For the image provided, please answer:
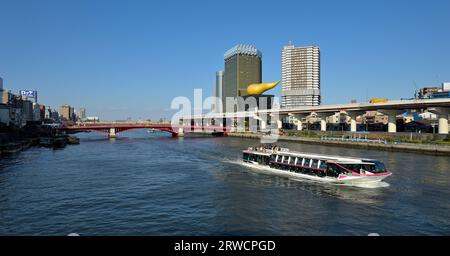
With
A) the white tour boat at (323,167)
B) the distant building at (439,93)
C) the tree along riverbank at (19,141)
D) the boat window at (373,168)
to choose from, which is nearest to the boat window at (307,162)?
the white tour boat at (323,167)

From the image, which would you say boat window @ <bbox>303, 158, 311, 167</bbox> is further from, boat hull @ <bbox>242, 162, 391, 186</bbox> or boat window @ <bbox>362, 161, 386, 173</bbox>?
boat window @ <bbox>362, 161, 386, 173</bbox>

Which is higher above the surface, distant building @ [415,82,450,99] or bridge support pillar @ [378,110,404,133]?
distant building @ [415,82,450,99]

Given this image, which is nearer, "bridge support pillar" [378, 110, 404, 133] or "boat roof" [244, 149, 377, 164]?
"boat roof" [244, 149, 377, 164]

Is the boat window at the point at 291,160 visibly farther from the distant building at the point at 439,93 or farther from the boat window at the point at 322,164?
the distant building at the point at 439,93

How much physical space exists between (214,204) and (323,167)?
14300 mm

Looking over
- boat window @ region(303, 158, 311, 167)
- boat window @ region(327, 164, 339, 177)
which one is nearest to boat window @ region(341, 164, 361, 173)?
A: boat window @ region(327, 164, 339, 177)

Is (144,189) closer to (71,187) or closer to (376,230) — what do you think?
(71,187)

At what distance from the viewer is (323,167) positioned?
34.8 metres

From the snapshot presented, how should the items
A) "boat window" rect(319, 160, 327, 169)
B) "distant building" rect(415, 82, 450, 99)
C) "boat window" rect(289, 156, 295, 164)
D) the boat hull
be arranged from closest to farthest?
the boat hull → "boat window" rect(319, 160, 327, 169) → "boat window" rect(289, 156, 295, 164) → "distant building" rect(415, 82, 450, 99)

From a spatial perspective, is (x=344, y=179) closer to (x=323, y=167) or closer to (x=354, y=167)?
(x=354, y=167)

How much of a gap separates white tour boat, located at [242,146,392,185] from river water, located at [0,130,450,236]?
1.41 m

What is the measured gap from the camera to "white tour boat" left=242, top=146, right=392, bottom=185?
3167 centimetres

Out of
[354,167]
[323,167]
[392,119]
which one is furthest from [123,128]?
[354,167]
